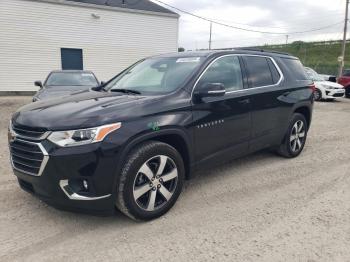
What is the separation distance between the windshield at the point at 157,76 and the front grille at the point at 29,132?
125 centimetres

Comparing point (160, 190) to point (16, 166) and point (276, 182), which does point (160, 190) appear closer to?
point (16, 166)

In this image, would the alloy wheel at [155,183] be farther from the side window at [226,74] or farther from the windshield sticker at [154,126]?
the side window at [226,74]

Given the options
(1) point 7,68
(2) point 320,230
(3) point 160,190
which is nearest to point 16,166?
(3) point 160,190

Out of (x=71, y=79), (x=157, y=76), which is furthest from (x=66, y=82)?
(x=157, y=76)

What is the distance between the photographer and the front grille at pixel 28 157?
285cm

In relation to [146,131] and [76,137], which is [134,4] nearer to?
[146,131]

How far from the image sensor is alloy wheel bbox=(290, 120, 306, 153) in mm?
5383

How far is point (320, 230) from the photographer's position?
3.14 metres

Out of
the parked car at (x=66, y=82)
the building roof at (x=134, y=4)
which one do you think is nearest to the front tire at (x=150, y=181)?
the parked car at (x=66, y=82)

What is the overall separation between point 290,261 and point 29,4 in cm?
1740

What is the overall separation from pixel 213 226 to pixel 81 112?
1.73m

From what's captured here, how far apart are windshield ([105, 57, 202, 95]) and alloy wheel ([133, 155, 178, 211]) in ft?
2.72

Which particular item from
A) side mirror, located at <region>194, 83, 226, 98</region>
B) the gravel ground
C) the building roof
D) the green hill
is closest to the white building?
the building roof

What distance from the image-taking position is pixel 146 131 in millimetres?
3090
